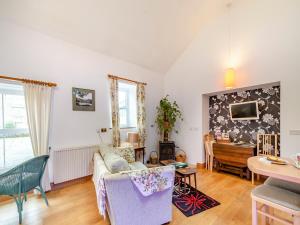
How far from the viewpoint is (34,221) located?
6.26 ft

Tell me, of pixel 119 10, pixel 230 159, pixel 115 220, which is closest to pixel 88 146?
pixel 115 220

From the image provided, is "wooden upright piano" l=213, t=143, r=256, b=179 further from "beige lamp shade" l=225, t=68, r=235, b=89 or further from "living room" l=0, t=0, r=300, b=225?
"beige lamp shade" l=225, t=68, r=235, b=89

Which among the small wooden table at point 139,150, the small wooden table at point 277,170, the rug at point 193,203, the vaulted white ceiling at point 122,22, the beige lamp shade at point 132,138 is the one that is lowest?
the rug at point 193,203

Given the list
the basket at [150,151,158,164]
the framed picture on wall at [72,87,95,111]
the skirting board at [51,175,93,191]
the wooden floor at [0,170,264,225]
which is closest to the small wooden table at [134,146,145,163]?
the basket at [150,151,158,164]

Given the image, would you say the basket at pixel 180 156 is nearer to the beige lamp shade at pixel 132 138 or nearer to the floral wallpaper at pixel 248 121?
the floral wallpaper at pixel 248 121

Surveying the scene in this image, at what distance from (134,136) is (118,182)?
2.13 meters

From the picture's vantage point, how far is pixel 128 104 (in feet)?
13.9

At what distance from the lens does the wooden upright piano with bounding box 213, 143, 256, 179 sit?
3139 mm

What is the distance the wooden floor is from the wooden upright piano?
43 cm

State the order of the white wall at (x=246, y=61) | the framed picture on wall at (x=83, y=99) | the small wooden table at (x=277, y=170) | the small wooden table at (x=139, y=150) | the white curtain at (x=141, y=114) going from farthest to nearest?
the white curtain at (x=141, y=114) < the small wooden table at (x=139, y=150) < the framed picture on wall at (x=83, y=99) < the white wall at (x=246, y=61) < the small wooden table at (x=277, y=170)

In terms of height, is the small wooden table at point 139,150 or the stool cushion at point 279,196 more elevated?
the stool cushion at point 279,196

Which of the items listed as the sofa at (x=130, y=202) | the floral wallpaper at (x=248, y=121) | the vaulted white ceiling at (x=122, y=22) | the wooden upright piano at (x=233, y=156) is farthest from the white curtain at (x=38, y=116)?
the floral wallpaper at (x=248, y=121)

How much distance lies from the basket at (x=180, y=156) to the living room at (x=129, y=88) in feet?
0.50

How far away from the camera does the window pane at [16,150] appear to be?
2561mm
